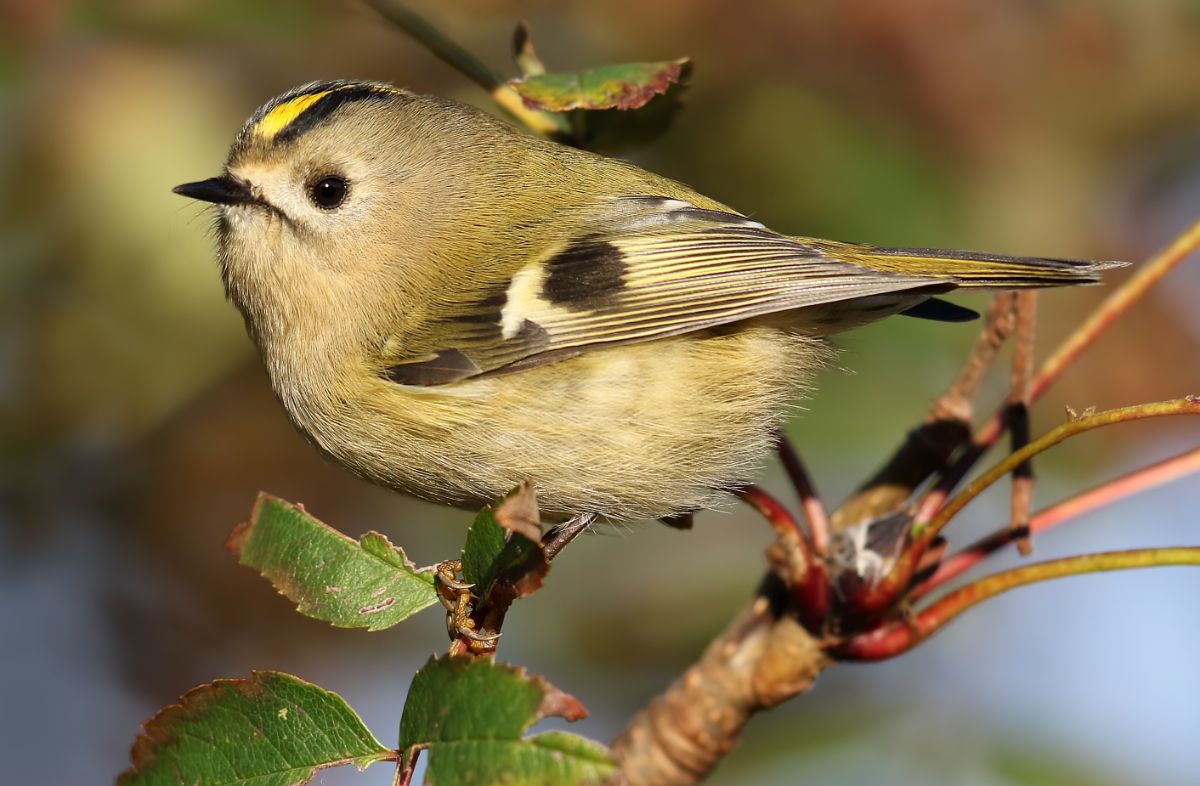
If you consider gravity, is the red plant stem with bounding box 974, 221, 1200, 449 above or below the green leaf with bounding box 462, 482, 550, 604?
above

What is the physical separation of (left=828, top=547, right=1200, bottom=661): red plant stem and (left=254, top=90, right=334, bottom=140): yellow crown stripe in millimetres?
1132

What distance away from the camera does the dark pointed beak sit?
197cm

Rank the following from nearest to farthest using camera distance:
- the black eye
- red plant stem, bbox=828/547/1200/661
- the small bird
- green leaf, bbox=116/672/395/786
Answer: green leaf, bbox=116/672/395/786, red plant stem, bbox=828/547/1200/661, the small bird, the black eye

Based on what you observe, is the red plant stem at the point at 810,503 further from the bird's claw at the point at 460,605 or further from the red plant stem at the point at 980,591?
the bird's claw at the point at 460,605

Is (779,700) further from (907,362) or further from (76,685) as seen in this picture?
(76,685)

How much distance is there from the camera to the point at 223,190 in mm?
2008

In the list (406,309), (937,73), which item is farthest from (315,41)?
(937,73)

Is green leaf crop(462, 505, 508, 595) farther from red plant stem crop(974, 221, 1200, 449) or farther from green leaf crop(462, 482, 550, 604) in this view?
red plant stem crop(974, 221, 1200, 449)

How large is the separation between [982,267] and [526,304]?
0.64 metres

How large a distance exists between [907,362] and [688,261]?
30.7 inches

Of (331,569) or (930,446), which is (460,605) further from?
(930,446)

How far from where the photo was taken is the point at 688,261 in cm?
192

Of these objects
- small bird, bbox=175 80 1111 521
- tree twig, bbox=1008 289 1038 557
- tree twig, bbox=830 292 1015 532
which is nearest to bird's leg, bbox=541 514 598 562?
small bird, bbox=175 80 1111 521

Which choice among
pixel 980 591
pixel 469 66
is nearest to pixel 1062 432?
pixel 980 591
